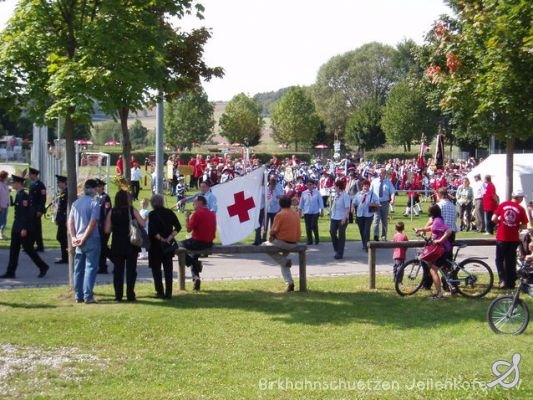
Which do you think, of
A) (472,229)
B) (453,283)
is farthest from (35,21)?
(472,229)

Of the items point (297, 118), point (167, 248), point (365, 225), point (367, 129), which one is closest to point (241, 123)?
point (297, 118)

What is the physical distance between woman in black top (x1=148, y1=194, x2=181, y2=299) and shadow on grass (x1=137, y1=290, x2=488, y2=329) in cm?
40

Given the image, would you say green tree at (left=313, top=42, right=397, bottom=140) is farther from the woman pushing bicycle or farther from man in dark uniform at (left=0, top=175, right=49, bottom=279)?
the woman pushing bicycle

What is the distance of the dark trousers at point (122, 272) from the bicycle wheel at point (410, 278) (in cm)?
427

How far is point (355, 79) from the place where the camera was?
106 m

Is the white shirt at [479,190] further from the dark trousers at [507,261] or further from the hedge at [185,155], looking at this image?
the hedge at [185,155]

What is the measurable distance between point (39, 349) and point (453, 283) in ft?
21.9

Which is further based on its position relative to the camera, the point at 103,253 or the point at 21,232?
the point at 103,253

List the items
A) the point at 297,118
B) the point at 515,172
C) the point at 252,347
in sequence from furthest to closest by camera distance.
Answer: the point at 297,118 < the point at 515,172 < the point at 252,347

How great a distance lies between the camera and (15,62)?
1111cm

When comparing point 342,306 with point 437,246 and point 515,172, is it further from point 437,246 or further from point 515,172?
point 515,172

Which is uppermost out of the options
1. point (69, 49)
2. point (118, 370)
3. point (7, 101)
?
point (69, 49)

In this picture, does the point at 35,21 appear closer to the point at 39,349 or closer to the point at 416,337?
the point at 39,349

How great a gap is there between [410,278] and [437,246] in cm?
77
